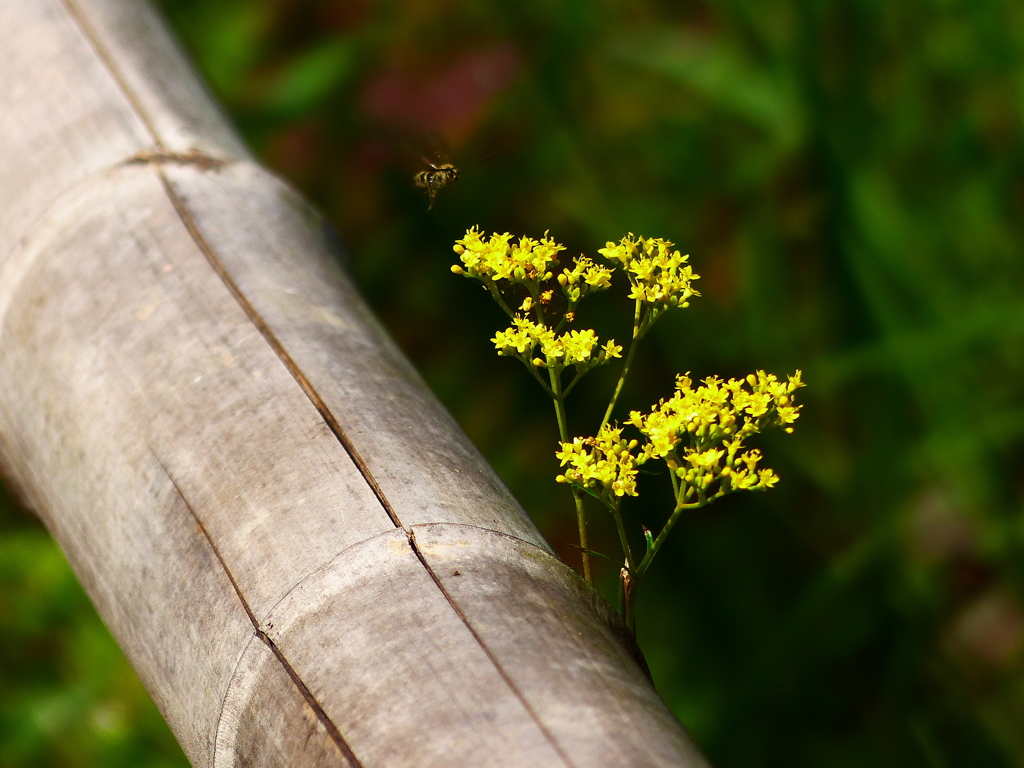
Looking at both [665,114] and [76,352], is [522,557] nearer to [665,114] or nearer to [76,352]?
[76,352]

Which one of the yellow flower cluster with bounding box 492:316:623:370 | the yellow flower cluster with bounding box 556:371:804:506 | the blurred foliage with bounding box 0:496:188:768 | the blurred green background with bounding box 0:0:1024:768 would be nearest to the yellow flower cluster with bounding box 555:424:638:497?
the yellow flower cluster with bounding box 556:371:804:506

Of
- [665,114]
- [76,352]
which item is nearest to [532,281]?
[76,352]

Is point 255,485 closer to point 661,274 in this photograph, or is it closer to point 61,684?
point 661,274

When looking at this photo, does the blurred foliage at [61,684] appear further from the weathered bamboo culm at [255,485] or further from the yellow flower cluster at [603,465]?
the yellow flower cluster at [603,465]

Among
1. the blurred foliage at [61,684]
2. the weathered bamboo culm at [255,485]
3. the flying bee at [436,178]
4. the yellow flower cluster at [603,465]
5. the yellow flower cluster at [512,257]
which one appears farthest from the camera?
the blurred foliage at [61,684]

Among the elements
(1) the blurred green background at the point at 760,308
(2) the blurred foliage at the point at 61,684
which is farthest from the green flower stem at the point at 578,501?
(2) the blurred foliage at the point at 61,684

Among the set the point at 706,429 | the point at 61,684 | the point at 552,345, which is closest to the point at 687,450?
the point at 706,429
